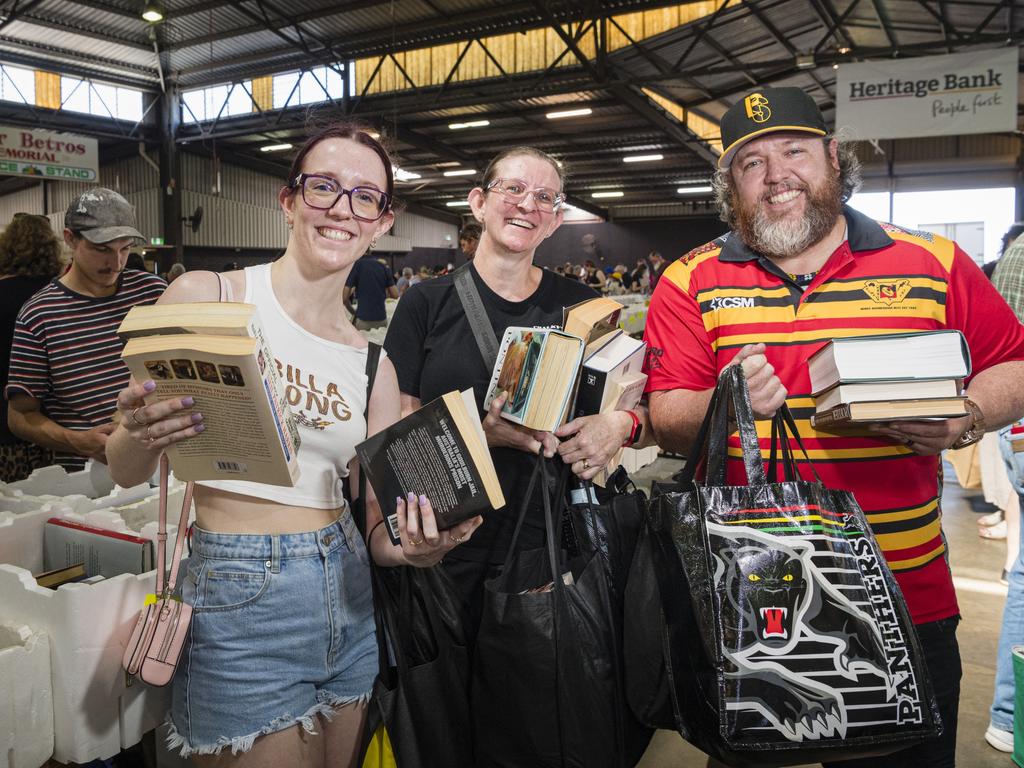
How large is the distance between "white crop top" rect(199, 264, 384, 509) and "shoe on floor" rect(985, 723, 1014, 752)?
272 cm

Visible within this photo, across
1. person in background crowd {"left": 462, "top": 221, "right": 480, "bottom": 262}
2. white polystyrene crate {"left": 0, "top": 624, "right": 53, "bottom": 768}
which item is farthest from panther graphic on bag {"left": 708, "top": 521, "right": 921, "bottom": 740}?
person in background crowd {"left": 462, "top": 221, "right": 480, "bottom": 262}

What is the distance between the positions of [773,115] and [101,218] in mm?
2148

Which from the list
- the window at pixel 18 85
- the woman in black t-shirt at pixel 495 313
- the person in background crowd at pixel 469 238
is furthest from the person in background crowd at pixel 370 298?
the window at pixel 18 85

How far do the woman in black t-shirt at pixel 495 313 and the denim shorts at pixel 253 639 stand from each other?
446mm

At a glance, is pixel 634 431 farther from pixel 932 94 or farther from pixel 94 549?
pixel 932 94

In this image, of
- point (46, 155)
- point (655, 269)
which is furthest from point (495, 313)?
point (46, 155)

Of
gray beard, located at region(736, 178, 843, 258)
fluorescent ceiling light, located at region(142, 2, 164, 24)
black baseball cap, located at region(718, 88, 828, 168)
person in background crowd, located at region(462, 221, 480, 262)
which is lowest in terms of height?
gray beard, located at region(736, 178, 843, 258)

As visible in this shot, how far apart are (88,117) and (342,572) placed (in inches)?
728

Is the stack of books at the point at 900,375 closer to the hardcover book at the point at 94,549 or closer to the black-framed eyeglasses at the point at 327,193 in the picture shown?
the black-framed eyeglasses at the point at 327,193

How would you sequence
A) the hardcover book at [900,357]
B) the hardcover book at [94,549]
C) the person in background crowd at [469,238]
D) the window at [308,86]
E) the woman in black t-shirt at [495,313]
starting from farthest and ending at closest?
the window at [308,86] < the person in background crowd at [469,238] < the woman in black t-shirt at [495,313] < the hardcover book at [94,549] < the hardcover book at [900,357]

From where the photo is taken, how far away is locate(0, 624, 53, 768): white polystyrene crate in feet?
4.35

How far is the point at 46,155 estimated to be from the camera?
12.9 m

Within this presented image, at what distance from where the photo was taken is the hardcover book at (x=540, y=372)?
150 cm

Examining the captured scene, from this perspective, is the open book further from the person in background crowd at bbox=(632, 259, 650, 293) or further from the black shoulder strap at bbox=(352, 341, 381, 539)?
the person in background crowd at bbox=(632, 259, 650, 293)
